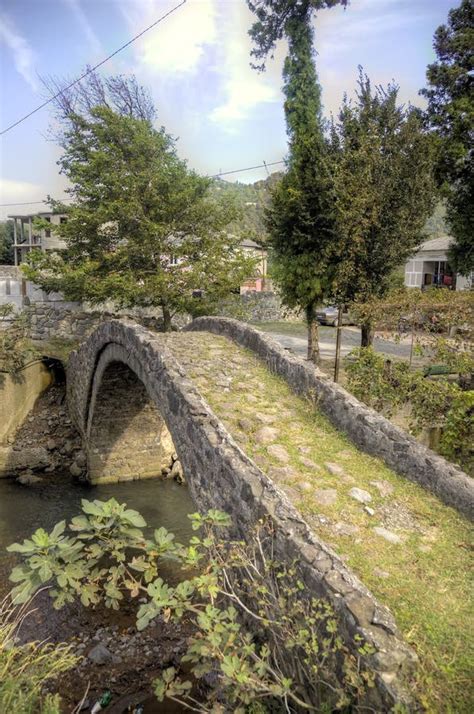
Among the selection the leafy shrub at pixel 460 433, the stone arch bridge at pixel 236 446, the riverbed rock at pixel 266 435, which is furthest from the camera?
the leafy shrub at pixel 460 433

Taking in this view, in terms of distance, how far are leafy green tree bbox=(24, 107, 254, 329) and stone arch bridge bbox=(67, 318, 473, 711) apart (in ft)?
9.07

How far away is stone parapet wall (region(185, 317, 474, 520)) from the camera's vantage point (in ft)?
17.5

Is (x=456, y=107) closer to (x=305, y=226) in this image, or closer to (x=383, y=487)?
(x=305, y=226)

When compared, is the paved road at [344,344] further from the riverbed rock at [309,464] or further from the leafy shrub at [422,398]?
the riverbed rock at [309,464]

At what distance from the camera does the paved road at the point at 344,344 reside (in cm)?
1941

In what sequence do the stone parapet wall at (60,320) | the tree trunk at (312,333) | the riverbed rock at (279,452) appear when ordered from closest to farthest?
the riverbed rock at (279,452) < the tree trunk at (312,333) < the stone parapet wall at (60,320)

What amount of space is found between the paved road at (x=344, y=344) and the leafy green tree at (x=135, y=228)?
5.84 m

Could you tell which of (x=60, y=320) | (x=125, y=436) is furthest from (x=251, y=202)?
(x=125, y=436)

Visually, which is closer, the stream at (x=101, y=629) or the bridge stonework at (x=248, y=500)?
the bridge stonework at (x=248, y=500)

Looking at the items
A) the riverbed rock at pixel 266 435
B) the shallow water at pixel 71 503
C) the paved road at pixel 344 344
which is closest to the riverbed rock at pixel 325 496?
the riverbed rock at pixel 266 435

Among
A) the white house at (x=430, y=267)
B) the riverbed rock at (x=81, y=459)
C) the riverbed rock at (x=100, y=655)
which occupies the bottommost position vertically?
the riverbed rock at (x=100, y=655)

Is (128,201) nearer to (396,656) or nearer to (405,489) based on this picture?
(405,489)

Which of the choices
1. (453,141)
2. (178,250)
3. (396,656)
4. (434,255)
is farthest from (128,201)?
(434,255)

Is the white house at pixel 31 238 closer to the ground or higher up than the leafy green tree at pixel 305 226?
higher up
